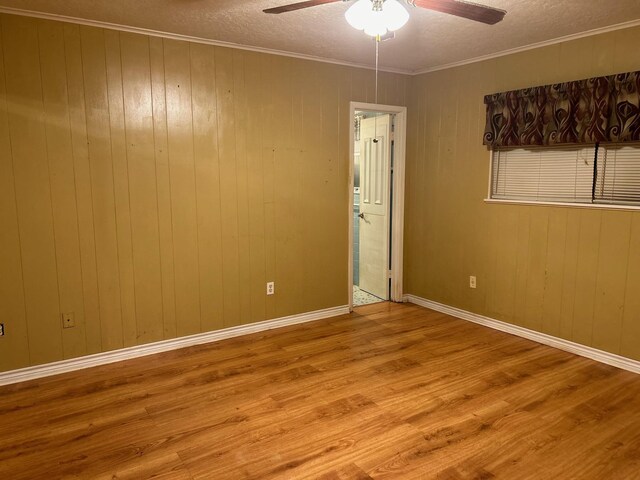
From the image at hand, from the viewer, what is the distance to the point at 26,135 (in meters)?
3.05

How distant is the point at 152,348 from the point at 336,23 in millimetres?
2803

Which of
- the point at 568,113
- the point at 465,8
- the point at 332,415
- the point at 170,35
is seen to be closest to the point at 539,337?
the point at 568,113

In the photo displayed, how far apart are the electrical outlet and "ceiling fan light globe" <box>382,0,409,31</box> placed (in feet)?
9.37

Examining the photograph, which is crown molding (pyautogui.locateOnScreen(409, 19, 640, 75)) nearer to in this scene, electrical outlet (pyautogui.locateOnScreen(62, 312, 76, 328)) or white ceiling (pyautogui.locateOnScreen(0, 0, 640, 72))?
white ceiling (pyautogui.locateOnScreen(0, 0, 640, 72))

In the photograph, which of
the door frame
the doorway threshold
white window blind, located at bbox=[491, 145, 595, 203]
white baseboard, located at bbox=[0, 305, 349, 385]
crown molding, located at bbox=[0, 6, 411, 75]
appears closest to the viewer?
crown molding, located at bbox=[0, 6, 411, 75]

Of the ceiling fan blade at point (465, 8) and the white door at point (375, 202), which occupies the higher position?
the ceiling fan blade at point (465, 8)

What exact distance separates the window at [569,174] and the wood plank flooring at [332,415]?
1.25 metres

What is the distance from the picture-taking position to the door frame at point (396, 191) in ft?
14.9

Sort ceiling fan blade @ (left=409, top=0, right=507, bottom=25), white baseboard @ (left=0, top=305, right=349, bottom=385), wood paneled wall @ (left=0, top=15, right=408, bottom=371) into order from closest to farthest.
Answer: ceiling fan blade @ (left=409, top=0, right=507, bottom=25)
wood paneled wall @ (left=0, top=15, right=408, bottom=371)
white baseboard @ (left=0, top=305, right=349, bottom=385)

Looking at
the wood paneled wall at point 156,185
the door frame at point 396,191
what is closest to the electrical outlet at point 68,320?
the wood paneled wall at point 156,185

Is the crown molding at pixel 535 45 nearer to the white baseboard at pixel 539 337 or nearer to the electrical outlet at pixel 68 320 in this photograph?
the white baseboard at pixel 539 337

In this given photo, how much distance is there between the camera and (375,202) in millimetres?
5160

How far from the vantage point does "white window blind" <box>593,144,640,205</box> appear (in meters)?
3.23

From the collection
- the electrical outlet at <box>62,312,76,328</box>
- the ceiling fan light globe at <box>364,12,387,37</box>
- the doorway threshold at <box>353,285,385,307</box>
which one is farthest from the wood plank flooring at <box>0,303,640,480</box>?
the ceiling fan light globe at <box>364,12,387,37</box>
